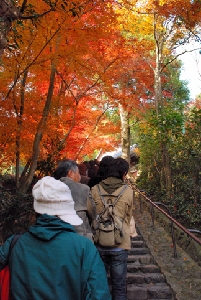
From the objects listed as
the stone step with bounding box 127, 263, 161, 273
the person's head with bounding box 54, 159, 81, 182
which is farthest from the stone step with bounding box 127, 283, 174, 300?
the person's head with bounding box 54, 159, 81, 182

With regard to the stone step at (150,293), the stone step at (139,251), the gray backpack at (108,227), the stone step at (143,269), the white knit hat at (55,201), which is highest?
the white knit hat at (55,201)

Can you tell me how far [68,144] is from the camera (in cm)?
1392

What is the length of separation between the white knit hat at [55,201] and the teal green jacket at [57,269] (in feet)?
0.36

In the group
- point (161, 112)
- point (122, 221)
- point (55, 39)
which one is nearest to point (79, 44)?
point (55, 39)

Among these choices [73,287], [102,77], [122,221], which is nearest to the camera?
[73,287]

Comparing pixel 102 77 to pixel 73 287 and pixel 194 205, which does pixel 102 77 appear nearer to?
pixel 194 205

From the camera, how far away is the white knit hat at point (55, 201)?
151 cm

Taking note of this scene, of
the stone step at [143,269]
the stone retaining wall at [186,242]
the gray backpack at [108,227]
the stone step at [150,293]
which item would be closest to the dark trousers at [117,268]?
the gray backpack at [108,227]

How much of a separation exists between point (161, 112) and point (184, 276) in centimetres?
648

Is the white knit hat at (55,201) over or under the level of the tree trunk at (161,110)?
under

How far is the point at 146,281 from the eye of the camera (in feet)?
14.2

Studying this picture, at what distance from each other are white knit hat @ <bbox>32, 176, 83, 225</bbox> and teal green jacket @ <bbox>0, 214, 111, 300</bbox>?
11 cm

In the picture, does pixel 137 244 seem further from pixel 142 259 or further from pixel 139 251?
pixel 142 259

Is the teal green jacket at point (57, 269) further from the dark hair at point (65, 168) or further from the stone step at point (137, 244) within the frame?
the stone step at point (137, 244)
